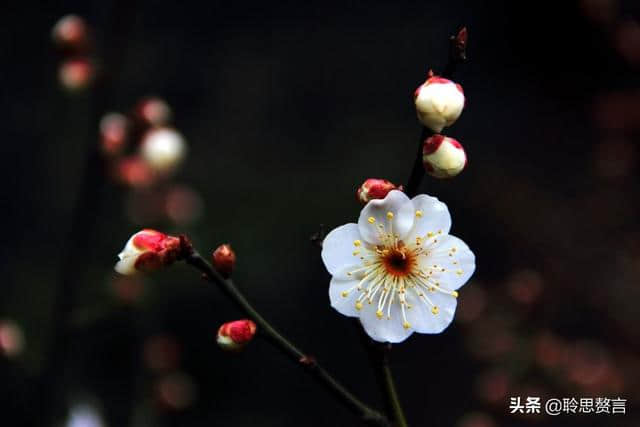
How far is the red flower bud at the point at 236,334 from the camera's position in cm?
84

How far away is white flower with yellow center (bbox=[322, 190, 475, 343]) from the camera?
869 mm

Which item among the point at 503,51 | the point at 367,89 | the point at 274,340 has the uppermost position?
the point at 503,51

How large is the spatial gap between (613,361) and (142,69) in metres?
2.50

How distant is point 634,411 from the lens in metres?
2.22

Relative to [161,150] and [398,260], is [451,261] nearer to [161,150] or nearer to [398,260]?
[398,260]

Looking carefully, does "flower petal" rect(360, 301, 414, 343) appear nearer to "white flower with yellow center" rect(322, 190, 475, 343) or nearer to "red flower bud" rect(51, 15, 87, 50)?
"white flower with yellow center" rect(322, 190, 475, 343)

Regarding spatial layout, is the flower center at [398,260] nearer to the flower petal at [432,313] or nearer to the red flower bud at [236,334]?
the flower petal at [432,313]

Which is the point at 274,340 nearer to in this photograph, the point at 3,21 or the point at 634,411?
the point at 634,411

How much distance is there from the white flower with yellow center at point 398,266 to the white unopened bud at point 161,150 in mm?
797

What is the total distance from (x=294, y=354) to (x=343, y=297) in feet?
0.37

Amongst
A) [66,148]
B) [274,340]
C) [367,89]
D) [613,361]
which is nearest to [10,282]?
[66,148]

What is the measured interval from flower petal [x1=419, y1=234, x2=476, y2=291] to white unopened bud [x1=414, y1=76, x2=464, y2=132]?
0.52 ft

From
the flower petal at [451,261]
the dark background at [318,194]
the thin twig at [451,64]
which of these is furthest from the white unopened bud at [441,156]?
the dark background at [318,194]

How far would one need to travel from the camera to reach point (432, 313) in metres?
0.91
